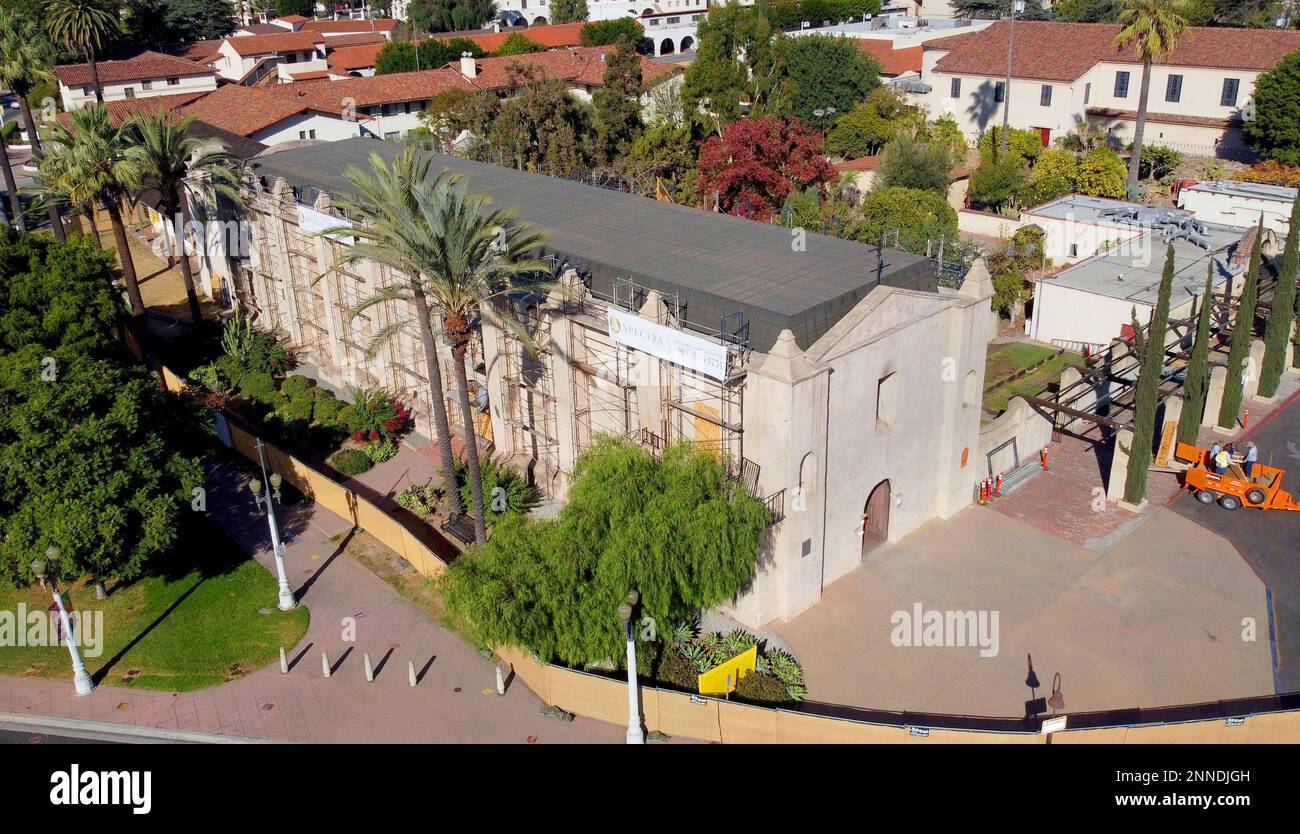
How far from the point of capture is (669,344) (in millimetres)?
24562

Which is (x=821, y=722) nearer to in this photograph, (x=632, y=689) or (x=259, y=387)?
(x=632, y=689)

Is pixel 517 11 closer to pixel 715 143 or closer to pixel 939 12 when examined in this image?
pixel 939 12

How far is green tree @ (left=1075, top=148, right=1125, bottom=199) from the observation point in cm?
5925

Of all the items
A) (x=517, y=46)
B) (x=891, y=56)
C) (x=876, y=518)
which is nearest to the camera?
(x=876, y=518)

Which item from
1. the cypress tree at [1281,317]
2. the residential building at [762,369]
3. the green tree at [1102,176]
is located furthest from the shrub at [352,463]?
the green tree at [1102,176]

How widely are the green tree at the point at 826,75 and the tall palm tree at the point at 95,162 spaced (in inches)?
1986

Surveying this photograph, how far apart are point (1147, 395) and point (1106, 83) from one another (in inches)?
1898

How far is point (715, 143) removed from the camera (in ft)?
172

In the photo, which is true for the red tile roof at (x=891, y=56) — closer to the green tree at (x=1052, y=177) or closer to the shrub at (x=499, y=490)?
the green tree at (x=1052, y=177)

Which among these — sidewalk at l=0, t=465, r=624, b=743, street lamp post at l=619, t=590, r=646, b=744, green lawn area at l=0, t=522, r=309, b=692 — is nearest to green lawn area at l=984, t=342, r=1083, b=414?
street lamp post at l=619, t=590, r=646, b=744

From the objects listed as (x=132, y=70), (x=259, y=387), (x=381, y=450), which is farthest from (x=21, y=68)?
(x=132, y=70)

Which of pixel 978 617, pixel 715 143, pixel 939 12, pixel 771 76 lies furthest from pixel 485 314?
pixel 939 12

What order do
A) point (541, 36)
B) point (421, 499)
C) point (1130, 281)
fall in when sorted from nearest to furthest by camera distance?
point (421, 499), point (1130, 281), point (541, 36)

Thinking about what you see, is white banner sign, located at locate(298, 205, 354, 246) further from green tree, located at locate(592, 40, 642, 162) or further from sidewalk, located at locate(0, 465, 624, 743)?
green tree, located at locate(592, 40, 642, 162)
